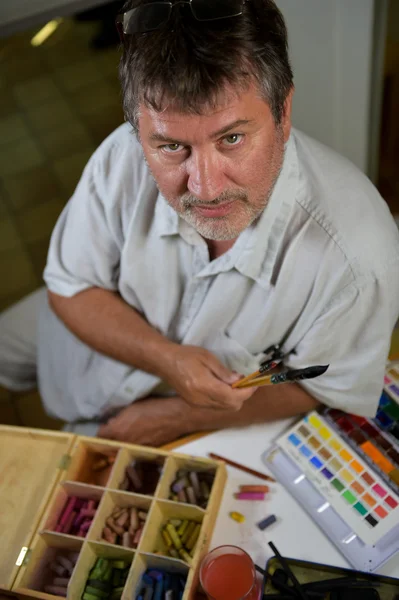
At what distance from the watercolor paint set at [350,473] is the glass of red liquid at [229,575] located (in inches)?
6.0

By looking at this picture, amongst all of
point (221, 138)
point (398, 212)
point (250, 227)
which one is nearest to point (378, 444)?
point (250, 227)

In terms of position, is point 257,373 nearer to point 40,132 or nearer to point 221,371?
point 221,371

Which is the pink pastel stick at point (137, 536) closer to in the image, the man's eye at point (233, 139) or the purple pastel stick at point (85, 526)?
the purple pastel stick at point (85, 526)

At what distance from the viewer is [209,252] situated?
4.12ft

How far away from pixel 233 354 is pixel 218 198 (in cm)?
39

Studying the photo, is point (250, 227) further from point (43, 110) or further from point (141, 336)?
point (43, 110)

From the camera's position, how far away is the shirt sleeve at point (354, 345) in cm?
107

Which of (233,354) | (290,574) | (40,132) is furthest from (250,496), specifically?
(40,132)

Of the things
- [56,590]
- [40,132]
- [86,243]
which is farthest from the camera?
[40,132]

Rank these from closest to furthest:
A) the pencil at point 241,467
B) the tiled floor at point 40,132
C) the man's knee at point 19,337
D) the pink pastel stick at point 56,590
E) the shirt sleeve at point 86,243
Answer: the pink pastel stick at point 56,590
the pencil at point 241,467
the shirt sleeve at point 86,243
the man's knee at point 19,337
the tiled floor at point 40,132

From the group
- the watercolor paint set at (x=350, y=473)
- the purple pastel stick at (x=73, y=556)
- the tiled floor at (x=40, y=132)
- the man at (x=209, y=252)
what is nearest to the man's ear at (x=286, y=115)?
the man at (x=209, y=252)

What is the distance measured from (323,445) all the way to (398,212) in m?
1.25

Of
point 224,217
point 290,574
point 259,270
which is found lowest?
point 290,574

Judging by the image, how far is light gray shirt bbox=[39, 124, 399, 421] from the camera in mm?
1090
